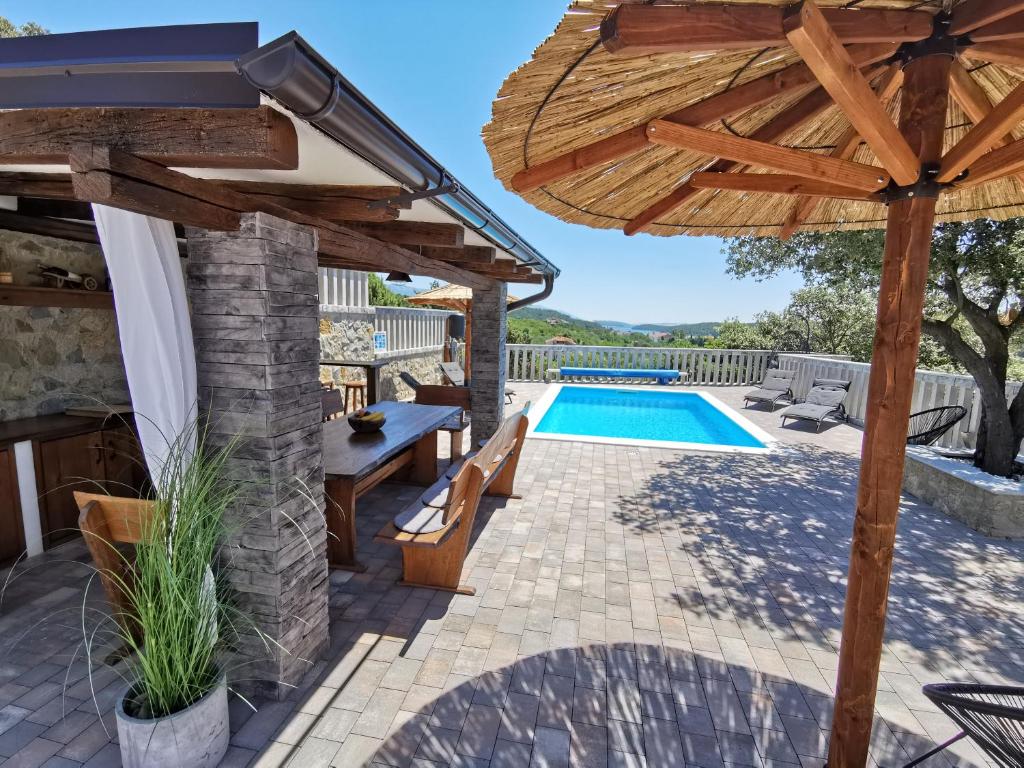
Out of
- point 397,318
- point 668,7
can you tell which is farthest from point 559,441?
point 668,7

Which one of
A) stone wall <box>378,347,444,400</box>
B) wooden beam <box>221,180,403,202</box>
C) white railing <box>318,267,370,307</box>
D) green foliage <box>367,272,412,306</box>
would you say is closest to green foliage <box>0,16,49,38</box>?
green foliage <box>367,272,412,306</box>

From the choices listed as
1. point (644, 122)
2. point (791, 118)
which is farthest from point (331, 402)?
point (791, 118)

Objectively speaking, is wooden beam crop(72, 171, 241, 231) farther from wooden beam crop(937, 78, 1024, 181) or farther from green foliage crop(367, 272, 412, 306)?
green foliage crop(367, 272, 412, 306)

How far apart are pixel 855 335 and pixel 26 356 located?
18.8m

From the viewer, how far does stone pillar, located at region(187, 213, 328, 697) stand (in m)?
2.02

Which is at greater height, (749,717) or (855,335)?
(855,335)

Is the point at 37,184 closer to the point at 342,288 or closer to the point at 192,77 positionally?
the point at 192,77

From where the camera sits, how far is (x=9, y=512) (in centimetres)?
335

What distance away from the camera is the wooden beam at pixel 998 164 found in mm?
1423

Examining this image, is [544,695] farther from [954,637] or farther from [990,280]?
[990,280]

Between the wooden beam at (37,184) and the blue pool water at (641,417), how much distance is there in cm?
665

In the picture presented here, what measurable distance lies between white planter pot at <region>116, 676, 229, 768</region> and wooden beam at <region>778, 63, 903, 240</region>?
122 inches

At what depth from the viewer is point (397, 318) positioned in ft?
32.4

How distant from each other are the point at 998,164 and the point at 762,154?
27.9 inches
